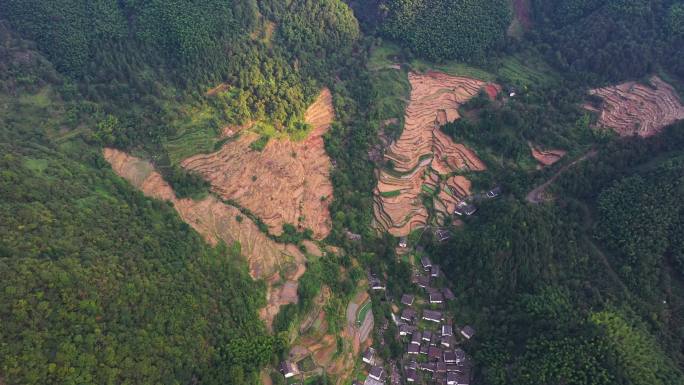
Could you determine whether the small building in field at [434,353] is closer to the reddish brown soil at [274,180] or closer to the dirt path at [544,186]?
the reddish brown soil at [274,180]

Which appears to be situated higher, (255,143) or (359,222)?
(255,143)

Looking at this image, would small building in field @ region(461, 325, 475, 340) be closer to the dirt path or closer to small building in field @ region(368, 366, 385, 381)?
small building in field @ region(368, 366, 385, 381)

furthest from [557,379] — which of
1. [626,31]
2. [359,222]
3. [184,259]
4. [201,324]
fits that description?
[626,31]


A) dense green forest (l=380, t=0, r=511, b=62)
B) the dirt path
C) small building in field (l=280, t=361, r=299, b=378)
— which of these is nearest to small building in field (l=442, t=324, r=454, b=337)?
small building in field (l=280, t=361, r=299, b=378)

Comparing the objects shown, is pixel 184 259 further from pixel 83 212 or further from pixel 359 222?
pixel 359 222

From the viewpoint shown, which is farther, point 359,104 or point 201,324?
point 359,104

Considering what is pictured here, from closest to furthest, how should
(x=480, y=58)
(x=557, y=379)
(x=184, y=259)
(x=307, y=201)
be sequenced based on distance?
(x=557, y=379) < (x=184, y=259) < (x=307, y=201) < (x=480, y=58)

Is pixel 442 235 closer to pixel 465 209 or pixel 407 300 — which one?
pixel 465 209
